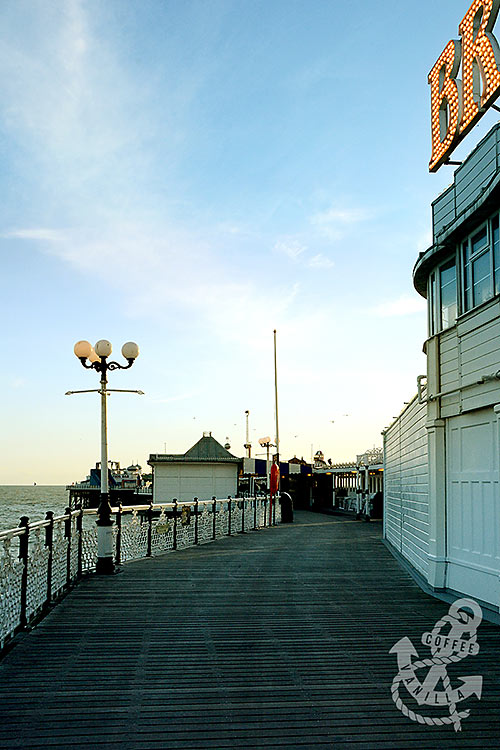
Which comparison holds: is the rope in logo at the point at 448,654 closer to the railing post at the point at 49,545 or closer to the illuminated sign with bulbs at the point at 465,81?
the railing post at the point at 49,545

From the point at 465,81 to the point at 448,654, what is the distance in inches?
308

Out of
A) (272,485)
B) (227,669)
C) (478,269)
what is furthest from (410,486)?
(272,485)

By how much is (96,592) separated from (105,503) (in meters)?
2.25

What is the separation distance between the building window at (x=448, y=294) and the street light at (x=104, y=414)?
5520 millimetres

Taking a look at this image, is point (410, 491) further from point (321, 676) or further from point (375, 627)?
point (321, 676)

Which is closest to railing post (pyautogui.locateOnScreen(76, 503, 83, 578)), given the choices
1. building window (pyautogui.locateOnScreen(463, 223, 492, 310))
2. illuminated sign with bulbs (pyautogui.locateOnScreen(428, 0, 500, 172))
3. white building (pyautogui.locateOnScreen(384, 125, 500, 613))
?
white building (pyautogui.locateOnScreen(384, 125, 500, 613))

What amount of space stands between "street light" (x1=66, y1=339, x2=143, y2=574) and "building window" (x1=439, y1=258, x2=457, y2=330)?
217 inches

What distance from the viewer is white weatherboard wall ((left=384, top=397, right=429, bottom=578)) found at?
1166 centimetres

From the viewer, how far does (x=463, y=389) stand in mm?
9625

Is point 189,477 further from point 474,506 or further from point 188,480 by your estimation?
point 474,506

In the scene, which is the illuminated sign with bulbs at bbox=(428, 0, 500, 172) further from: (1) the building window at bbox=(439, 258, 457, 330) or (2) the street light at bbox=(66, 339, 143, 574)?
(2) the street light at bbox=(66, 339, 143, 574)

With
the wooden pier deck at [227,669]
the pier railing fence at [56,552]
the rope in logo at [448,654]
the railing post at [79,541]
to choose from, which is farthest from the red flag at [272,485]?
the rope in logo at [448,654]

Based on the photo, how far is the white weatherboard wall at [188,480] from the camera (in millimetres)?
42688

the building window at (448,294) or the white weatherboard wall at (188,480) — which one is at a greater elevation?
the building window at (448,294)
